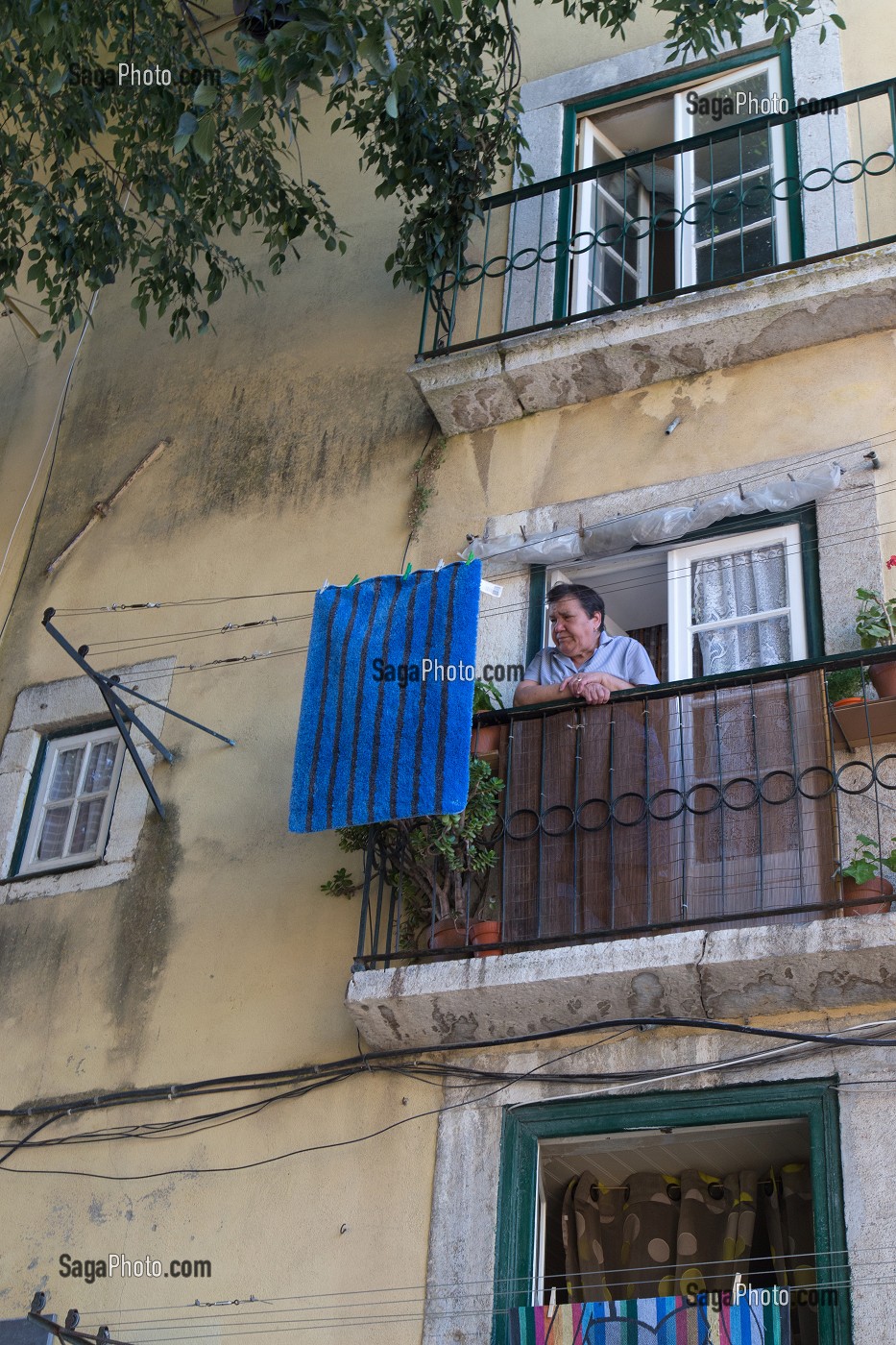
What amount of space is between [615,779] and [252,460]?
332cm

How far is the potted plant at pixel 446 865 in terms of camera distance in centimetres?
639

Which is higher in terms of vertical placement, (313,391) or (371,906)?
(313,391)

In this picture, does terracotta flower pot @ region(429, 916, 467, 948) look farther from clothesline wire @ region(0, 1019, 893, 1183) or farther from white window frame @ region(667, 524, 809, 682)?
white window frame @ region(667, 524, 809, 682)

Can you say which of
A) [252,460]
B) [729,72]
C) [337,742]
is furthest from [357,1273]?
[729,72]

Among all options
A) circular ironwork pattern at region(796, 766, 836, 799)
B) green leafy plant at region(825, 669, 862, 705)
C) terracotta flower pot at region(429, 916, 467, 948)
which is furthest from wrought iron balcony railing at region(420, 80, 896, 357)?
terracotta flower pot at region(429, 916, 467, 948)

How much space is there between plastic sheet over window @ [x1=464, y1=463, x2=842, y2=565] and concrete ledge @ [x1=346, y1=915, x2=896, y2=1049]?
6.91 feet

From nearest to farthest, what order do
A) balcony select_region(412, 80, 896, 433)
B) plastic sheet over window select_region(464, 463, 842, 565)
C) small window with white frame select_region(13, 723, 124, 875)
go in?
plastic sheet over window select_region(464, 463, 842, 565)
balcony select_region(412, 80, 896, 433)
small window with white frame select_region(13, 723, 124, 875)

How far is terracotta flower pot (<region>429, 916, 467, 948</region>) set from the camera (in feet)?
20.8

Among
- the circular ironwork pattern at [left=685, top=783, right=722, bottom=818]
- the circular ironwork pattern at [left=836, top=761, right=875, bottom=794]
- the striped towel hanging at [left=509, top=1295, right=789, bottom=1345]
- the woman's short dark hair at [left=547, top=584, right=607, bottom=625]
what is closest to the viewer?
the striped towel hanging at [left=509, top=1295, right=789, bottom=1345]

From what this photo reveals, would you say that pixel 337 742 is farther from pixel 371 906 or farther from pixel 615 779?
pixel 615 779

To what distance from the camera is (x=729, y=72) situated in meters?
8.93

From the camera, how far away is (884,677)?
6.04 m

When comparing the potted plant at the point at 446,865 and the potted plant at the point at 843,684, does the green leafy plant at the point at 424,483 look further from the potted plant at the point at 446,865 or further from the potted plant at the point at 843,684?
the potted plant at the point at 843,684

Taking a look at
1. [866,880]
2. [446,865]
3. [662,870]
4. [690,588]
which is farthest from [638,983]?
[690,588]
